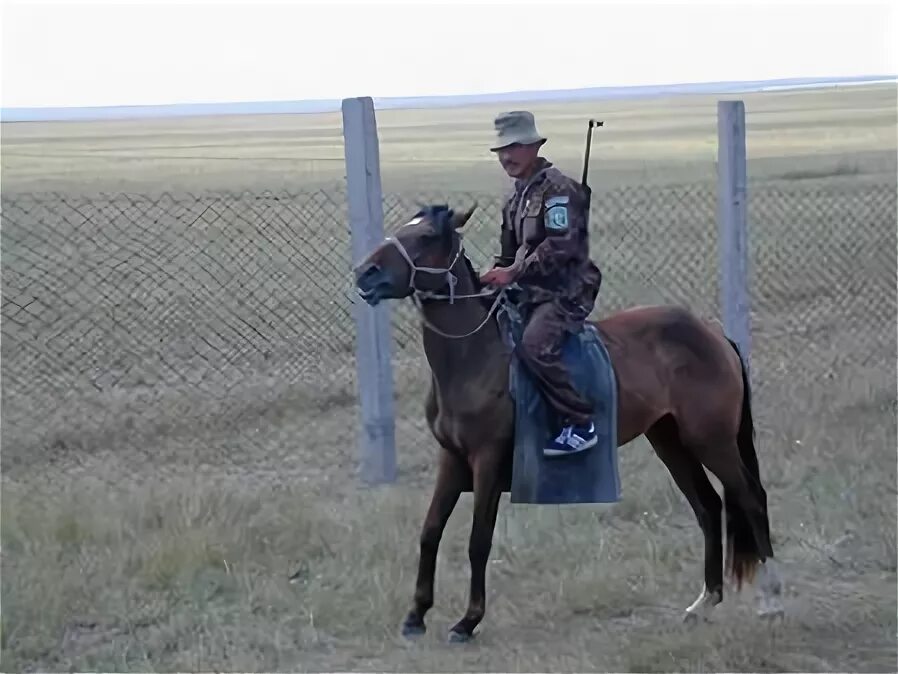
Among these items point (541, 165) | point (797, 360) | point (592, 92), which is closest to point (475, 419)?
point (541, 165)

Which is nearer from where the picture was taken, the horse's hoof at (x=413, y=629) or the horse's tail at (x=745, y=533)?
the horse's hoof at (x=413, y=629)

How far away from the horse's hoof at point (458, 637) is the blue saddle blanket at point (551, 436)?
703 mm

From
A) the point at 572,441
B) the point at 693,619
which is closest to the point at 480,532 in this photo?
the point at 572,441

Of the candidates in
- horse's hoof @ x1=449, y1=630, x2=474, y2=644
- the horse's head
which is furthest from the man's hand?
horse's hoof @ x1=449, y1=630, x2=474, y2=644

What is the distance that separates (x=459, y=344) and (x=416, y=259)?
0.48 meters

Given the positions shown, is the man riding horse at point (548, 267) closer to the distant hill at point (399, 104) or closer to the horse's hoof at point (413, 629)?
the horse's hoof at point (413, 629)

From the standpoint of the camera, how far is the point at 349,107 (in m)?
7.87

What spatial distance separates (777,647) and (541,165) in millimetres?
2505

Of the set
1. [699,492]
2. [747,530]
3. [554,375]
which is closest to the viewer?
[554,375]

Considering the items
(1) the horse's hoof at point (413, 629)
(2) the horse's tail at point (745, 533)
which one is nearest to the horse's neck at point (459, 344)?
(1) the horse's hoof at point (413, 629)

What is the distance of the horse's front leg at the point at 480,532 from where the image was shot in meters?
5.73

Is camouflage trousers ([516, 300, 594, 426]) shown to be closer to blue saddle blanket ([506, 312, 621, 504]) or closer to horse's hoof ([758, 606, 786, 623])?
blue saddle blanket ([506, 312, 621, 504])

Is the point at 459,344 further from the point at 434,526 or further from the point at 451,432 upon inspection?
the point at 434,526

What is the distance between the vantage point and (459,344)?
18.9 ft
